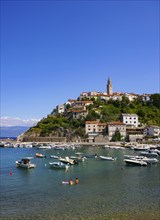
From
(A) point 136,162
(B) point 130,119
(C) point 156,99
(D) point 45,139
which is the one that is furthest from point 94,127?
(A) point 136,162

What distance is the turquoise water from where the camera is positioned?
71.3 feet

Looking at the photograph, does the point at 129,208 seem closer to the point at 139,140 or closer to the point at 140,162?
the point at 140,162

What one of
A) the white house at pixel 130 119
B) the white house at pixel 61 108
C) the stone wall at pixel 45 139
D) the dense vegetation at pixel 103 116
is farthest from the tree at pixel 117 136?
the white house at pixel 61 108

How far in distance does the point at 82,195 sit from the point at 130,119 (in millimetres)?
84951

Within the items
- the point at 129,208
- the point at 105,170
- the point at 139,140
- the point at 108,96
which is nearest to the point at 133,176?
the point at 105,170

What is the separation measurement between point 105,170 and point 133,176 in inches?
249

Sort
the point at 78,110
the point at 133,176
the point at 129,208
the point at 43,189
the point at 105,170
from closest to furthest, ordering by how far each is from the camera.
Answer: the point at 129,208 < the point at 43,189 < the point at 133,176 < the point at 105,170 < the point at 78,110

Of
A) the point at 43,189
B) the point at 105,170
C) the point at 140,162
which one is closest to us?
the point at 43,189

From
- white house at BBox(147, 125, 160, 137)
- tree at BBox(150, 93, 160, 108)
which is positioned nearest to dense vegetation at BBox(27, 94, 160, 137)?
tree at BBox(150, 93, 160, 108)

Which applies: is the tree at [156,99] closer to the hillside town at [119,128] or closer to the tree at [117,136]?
the hillside town at [119,128]

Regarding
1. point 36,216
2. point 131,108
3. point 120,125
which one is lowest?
point 36,216

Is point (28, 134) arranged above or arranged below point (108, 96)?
below

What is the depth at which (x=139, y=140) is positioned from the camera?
3939 inches

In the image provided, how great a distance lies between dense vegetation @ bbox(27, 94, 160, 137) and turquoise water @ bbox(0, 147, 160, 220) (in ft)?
227
